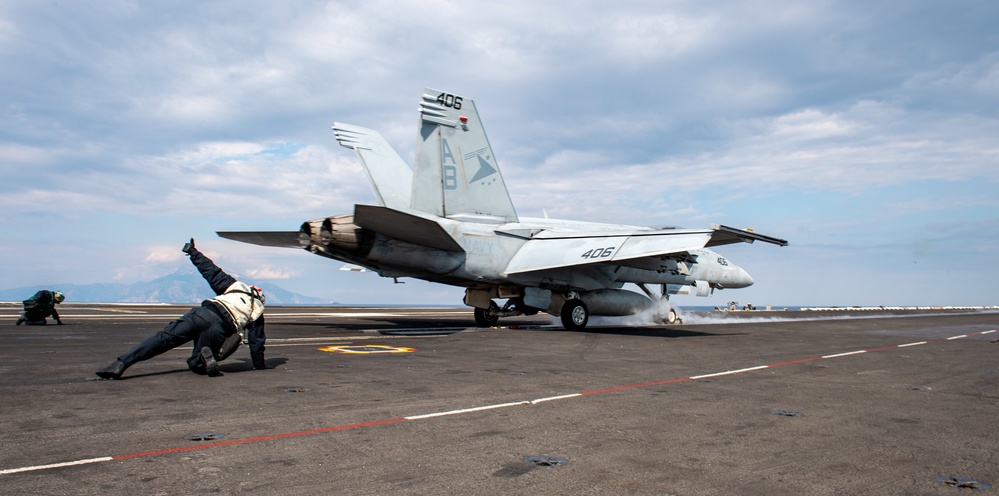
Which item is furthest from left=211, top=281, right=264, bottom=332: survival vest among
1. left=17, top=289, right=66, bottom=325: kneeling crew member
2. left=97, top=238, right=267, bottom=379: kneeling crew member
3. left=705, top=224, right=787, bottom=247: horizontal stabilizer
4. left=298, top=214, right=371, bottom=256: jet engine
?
left=17, top=289, right=66, bottom=325: kneeling crew member

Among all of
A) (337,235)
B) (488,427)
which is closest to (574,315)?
(337,235)

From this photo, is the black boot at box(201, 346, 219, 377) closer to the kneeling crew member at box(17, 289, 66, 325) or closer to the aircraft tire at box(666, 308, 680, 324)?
the kneeling crew member at box(17, 289, 66, 325)

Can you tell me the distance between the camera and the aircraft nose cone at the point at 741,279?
28.2m

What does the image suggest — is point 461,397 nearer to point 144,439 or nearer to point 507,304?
point 144,439

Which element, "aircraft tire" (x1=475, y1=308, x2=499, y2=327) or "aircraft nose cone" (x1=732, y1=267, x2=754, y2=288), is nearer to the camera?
"aircraft tire" (x1=475, y1=308, x2=499, y2=327)

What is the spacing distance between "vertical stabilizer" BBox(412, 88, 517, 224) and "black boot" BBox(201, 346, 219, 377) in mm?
11748

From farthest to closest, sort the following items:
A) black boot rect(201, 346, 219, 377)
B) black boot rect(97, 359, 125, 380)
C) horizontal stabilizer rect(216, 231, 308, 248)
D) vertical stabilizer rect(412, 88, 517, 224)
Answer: vertical stabilizer rect(412, 88, 517, 224), horizontal stabilizer rect(216, 231, 308, 248), black boot rect(201, 346, 219, 377), black boot rect(97, 359, 125, 380)

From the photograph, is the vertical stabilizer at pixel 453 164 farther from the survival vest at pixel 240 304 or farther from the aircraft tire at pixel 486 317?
the survival vest at pixel 240 304

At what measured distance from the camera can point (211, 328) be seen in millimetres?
9391

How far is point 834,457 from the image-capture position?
17.3 feet

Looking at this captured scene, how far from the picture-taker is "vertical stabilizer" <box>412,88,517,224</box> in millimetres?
20406

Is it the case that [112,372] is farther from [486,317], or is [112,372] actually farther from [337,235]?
[486,317]

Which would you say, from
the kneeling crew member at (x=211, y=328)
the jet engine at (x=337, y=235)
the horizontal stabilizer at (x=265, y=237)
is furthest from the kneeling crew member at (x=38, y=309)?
the kneeling crew member at (x=211, y=328)

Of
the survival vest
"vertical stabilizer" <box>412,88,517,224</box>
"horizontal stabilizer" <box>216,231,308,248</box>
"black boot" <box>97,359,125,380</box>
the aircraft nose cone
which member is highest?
"vertical stabilizer" <box>412,88,517,224</box>
